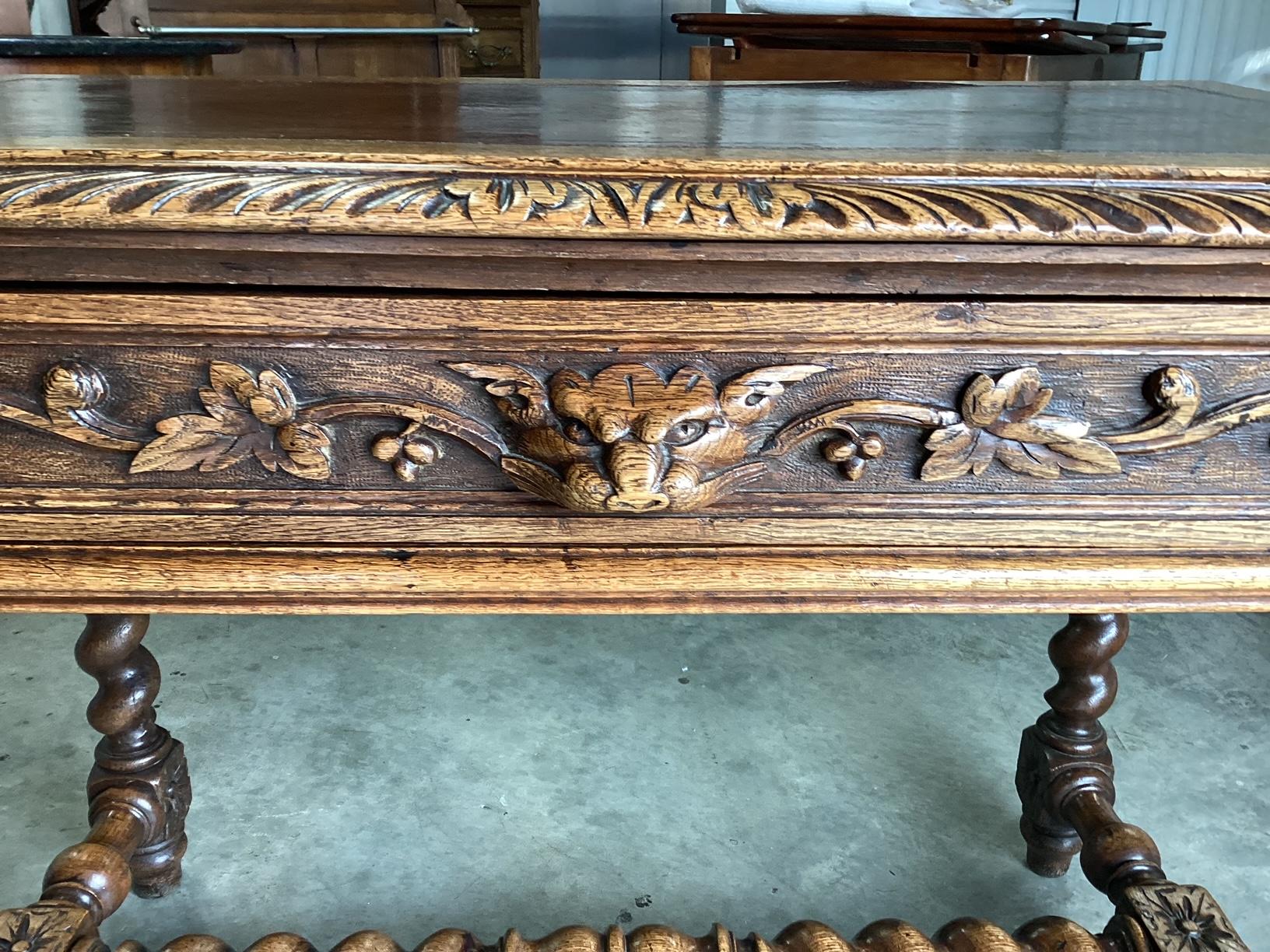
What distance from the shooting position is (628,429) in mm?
471

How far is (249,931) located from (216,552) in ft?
1.44

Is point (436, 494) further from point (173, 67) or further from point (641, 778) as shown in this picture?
point (173, 67)

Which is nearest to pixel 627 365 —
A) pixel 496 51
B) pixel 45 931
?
pixel 45 931

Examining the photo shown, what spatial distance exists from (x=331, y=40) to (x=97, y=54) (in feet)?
2.71

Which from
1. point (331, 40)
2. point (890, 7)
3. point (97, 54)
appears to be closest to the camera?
point (97, 54)

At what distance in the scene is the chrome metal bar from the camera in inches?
79.1

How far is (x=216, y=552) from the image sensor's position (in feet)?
1.67

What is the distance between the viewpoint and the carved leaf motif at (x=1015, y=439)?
0.48 m

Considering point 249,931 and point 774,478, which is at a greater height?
point 774,478

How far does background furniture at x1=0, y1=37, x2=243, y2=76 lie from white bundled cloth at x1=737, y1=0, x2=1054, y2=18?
82cm

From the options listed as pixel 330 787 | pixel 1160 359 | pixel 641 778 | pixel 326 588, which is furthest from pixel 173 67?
pixel 1160 359

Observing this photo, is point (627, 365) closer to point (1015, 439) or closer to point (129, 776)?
point (1015, 439)

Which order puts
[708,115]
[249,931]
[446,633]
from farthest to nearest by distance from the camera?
[446,633]
[249,931]
[708,115]

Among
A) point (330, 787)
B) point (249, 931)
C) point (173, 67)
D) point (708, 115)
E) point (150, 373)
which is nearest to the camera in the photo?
point (150, 373)
